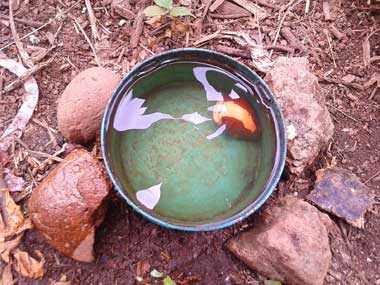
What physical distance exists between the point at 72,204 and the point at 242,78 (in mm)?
845

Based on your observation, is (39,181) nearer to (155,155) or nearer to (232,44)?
(155,155)

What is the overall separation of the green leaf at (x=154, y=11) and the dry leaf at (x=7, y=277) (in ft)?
3.96

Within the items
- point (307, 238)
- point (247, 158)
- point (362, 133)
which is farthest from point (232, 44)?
point (307, 238)

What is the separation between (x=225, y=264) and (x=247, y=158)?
45 cm

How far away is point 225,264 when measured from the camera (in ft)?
6.57

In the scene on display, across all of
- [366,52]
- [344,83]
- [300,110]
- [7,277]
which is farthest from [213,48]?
[7,277]

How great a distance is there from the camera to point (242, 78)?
6.70ft

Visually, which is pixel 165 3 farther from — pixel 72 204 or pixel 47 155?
pixel 72 204

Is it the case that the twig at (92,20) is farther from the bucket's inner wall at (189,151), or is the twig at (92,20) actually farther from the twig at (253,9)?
the twig at (253,9)

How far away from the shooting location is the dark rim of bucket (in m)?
1.78

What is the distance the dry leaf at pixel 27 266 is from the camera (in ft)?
6.31

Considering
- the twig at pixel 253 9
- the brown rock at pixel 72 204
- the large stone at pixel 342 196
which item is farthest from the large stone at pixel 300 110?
the brown rock at pixel 72 204

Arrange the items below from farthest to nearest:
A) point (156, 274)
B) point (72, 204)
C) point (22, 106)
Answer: point (22, 106) → point (156, 274) → point (72, 204)

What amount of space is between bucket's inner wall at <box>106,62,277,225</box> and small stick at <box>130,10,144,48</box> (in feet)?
0.97
